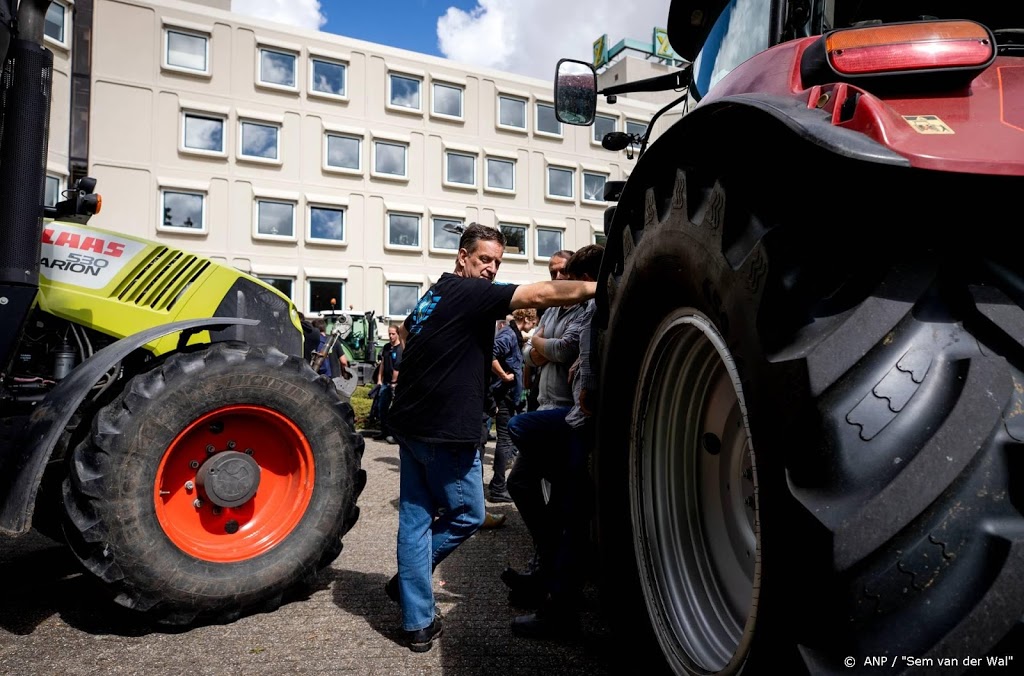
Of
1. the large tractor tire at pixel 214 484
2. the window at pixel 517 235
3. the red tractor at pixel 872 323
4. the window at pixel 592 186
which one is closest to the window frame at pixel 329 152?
the window at pixel 517 235

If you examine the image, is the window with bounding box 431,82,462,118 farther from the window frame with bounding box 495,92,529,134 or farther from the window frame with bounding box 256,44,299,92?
the window frame with bounding box 256,44,299,92

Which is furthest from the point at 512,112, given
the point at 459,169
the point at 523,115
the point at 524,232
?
the point at 524,232

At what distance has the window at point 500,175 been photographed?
1165 inches

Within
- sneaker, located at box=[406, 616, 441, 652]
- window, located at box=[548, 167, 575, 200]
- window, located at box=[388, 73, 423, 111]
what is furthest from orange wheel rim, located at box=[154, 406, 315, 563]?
window, located at box=[548, 167, 575, 200]

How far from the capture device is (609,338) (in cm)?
215

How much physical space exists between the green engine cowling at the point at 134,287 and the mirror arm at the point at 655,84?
2.34 m

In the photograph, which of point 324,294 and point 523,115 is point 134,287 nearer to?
point 324,294

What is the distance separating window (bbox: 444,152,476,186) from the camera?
28.8 m

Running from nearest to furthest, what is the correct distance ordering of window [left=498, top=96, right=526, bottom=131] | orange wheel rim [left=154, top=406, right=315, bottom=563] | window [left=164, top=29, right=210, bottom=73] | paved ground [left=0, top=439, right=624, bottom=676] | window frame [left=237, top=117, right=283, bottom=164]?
1. paved ground [left=0, top=439, right=624, bottom=676]
2. orange wheel rim [left=154, top=406, right=315, bottom=563]
3. window [left=164, top=29, right=210, bottom=73]
4. window frame [left=237, top=117, right=283, bottom=164]
5. window [left=498, top=96, right=526, bottom=131]

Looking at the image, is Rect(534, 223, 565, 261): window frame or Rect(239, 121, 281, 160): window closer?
Rect(239, 121, 281, 160): window

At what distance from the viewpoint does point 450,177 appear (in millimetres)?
28875

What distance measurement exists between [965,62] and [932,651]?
39.9 inches

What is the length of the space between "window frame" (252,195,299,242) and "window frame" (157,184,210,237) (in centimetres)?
154

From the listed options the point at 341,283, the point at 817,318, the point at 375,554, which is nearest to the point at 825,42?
the point at 817,318
